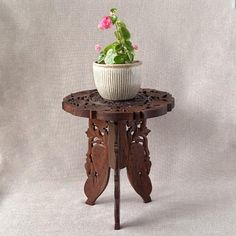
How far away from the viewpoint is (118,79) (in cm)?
162

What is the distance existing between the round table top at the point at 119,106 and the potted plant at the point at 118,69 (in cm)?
4

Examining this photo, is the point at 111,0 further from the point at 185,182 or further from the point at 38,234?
the point at 38,234

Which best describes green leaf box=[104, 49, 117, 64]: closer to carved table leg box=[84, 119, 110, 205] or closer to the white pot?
the white pot

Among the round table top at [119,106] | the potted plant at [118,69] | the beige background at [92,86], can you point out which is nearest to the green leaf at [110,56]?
the potted plant at [118,69]

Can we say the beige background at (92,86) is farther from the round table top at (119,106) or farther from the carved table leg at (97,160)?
the round table top at (119,106)

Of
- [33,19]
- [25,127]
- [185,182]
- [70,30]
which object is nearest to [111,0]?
[70,30]

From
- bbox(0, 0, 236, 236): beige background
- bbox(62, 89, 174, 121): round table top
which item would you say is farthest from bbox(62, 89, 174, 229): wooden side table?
bbox(0, 0, 236, 236): beige background

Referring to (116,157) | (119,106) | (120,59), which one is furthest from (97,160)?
(120,59)

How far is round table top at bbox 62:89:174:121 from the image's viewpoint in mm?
1517

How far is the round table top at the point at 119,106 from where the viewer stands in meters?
1.52

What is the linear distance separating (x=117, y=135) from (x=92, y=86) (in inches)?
18.8

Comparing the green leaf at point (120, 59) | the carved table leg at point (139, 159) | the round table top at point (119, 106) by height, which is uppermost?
the green leaf at point (120, 59)

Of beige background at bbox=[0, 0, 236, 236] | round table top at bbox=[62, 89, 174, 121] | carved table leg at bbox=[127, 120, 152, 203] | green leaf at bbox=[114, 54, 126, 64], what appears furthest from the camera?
beige background at bbox=[0, 0, 236, 236]

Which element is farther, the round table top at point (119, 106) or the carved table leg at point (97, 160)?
the carved table leg at point (97, 160)
